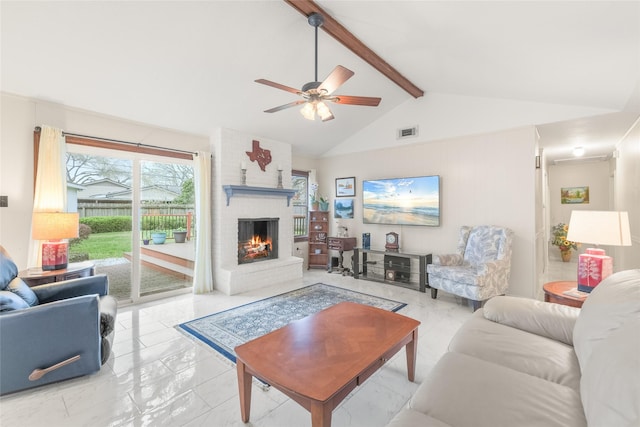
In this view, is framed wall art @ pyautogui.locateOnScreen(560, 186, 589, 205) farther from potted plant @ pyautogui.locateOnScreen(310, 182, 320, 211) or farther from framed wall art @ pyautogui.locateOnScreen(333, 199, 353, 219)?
potted plant @ pyautogui.locateOnScreen(310, 182, 320, 211)

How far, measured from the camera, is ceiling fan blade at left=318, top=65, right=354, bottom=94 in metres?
2.12

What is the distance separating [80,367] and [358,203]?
4.69m

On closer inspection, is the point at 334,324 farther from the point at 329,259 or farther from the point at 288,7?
the point at 329,259

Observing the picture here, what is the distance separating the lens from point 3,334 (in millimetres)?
1867

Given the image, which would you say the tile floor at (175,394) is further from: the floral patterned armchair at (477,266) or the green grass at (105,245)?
the green grass at (105,245)

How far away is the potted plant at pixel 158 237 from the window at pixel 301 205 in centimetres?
266

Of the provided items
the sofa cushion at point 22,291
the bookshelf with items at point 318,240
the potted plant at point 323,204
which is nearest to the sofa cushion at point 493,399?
the sofa cushion at point 22,291

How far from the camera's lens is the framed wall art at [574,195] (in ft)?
21.9

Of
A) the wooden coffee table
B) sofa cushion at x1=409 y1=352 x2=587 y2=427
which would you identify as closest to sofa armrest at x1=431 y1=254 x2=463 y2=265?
the wooden coffee table

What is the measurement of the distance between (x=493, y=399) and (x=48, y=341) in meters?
2.77

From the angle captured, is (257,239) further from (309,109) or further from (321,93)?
(321,93)

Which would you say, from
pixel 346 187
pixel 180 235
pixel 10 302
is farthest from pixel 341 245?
pixel 10 302

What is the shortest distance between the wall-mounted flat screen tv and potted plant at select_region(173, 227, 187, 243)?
3.20m

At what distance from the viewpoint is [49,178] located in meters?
3.12
